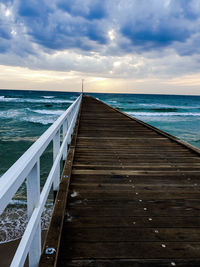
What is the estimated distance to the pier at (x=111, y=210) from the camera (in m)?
1.33

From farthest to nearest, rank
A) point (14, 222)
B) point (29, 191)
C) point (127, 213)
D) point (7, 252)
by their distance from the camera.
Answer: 1. point (14, 222)
2. point (7, 252)
3. point (127, 213)
4. point (29, 191)

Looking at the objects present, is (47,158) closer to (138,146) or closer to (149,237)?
(138,146)

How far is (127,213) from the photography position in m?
2.21

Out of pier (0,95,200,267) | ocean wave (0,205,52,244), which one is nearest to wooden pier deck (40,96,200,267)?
pier (0,95,200,267)

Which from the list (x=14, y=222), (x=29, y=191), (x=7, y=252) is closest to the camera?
(x=29, y=191)

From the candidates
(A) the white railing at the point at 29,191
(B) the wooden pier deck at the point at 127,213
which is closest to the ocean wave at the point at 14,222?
(B) the wooden pier deck at the point at 127,213

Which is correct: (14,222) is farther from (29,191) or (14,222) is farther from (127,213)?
(29,191)

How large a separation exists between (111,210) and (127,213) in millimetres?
168

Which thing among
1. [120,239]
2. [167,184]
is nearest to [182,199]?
[167,184]

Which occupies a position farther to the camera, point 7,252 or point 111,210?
point 7,252

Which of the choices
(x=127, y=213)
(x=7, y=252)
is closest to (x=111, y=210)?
(x=127, y=213)

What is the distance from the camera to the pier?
52.3 inches

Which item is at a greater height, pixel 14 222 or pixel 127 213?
pixel 127 213

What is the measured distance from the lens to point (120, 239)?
1.83 m
